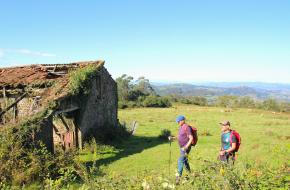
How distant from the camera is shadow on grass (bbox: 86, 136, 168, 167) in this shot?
16.9 meters

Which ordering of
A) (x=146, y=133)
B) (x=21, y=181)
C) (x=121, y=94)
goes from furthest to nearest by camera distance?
(x=121, y=94) → (x=146, y=133) → (x=21, y=181)

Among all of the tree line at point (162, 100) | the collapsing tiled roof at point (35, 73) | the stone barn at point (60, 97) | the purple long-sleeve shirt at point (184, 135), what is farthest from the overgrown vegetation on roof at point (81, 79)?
the tree line at point (162, 100)

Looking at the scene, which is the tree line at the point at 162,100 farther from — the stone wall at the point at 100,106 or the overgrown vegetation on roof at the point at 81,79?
the overgrown vegetation on roof at the point at 81,79

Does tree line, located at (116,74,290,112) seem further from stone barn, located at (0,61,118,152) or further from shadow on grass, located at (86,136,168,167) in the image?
stone barn, located at (0,61,118,152)

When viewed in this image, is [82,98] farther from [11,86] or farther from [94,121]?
[11,86]

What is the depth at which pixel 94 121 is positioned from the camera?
21469 mm

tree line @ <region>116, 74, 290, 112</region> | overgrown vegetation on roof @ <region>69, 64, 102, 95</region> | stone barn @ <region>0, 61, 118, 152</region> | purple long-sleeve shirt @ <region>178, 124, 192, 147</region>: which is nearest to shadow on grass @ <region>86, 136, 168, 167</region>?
stone barn @ <region>0, 61, 118, 152</region>

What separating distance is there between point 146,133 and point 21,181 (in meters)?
17.0

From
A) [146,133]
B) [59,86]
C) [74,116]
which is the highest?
[59,86]

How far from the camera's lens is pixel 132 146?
20906 millimetres

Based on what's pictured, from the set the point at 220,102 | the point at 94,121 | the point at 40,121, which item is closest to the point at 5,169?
the point at 40,121

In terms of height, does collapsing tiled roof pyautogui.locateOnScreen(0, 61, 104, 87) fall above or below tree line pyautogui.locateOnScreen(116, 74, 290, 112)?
above

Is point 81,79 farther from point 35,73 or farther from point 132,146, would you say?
point 132,146

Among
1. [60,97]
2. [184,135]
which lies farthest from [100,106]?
[184,135]
